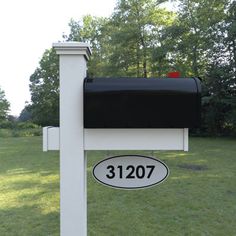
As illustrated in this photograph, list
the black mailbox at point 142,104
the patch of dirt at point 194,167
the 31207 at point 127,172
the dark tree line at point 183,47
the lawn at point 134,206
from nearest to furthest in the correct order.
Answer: the black mailbox at point 142,104 < the 31207 at point 127,172 < the lawn at point 134,206 < the patch of dirt at point 194,167 < the dark tree line at point 183,47

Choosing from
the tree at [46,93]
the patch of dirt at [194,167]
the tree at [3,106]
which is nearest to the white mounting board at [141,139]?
the patch of dirt at [194,167]

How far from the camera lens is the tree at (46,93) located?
105 ft

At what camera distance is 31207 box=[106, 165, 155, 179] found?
1.27 m

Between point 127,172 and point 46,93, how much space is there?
32.4 meters

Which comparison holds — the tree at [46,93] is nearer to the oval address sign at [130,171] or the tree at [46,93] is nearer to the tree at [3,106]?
the tree at [3,106]

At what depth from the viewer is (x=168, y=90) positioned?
1146mm

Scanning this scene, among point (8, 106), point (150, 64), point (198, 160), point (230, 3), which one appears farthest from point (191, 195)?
point (8, 106)

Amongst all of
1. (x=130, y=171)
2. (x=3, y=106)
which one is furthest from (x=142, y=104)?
(x=3, y=106)

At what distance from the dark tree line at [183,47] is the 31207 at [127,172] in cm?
1517

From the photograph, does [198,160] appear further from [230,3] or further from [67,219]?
[230,3]

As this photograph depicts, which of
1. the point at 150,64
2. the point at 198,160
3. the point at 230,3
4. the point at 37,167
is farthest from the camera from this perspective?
the point at 150,64

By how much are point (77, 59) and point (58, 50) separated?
70 mm

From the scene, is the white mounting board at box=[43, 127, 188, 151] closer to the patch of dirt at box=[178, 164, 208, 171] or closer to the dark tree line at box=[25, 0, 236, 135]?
the patch of dirt at box=[178, 164, 208, 171]

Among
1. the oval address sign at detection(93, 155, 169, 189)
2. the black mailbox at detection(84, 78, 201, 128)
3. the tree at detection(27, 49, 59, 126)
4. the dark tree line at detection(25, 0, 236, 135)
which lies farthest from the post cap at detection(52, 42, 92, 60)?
the tree at detection(27, 49, 59, 126)
